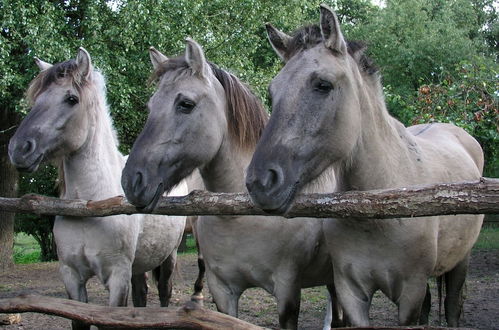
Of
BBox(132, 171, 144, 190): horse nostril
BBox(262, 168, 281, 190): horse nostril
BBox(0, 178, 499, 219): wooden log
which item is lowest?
BBox(0, 178, 499, 219): wooden log

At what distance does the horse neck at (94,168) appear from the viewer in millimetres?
4582

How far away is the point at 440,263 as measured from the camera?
3.75 meters

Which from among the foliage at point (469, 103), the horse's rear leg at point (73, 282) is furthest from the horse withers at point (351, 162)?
the foliage at point (469, 103)

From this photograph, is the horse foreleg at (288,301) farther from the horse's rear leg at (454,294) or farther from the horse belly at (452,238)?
the horse's rear leg at (454,294)

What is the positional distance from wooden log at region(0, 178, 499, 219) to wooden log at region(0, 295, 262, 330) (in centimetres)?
61

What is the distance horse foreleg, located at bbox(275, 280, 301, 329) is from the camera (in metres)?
3.93

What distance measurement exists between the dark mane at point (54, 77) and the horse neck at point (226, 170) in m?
1.47

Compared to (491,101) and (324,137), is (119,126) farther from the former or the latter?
(324,137)

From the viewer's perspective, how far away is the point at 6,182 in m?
11.6

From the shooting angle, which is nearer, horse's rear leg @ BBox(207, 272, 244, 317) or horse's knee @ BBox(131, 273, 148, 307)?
horse's rear leg @ BBox(207, 272, 244, 317)

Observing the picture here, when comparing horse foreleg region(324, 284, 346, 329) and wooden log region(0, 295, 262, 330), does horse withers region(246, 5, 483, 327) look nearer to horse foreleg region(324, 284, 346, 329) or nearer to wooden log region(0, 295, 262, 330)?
wooden log region(0, 295, 262, 330)

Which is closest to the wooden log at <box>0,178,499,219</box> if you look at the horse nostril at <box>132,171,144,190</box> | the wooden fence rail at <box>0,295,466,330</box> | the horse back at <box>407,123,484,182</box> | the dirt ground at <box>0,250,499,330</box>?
the horse nostril at <box>132,171,144,190</box>

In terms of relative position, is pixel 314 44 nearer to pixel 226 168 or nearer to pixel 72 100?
pixel 226 168

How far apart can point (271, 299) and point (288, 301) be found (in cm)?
407
